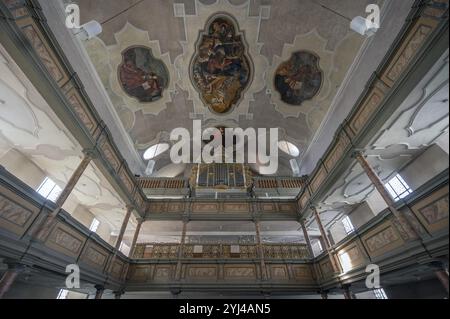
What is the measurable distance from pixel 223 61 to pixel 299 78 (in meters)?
4.86

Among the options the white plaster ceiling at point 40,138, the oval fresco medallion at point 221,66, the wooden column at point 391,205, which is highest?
the oval fresco medallion at point 221,66

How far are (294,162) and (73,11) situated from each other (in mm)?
13907

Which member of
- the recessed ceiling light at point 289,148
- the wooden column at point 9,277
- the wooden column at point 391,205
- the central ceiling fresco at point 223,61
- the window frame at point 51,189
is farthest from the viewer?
the recessed ceiling light at point 289,148

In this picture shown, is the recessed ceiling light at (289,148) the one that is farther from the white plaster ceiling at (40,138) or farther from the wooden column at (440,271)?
the white plaster ceiling at (40,138)

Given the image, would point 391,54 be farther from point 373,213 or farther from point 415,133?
point 373,213

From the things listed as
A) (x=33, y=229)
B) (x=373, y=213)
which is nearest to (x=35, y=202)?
(x=33, y=229)

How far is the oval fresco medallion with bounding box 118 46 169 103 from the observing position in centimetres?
1178

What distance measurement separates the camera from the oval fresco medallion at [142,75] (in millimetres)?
11781

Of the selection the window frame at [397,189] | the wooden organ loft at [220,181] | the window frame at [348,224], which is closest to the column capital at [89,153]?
the wooden organ loft at [220,181]

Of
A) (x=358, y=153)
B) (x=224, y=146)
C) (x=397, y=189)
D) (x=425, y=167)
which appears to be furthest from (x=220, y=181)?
(x=425, y=167)

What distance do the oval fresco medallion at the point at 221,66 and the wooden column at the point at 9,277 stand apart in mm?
12163

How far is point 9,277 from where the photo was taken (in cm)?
509

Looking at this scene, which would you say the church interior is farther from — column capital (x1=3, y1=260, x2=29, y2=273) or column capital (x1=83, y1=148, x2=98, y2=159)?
column capital (x1=83, y1=148, x2=98, y2=159)

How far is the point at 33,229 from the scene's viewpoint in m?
5.52
